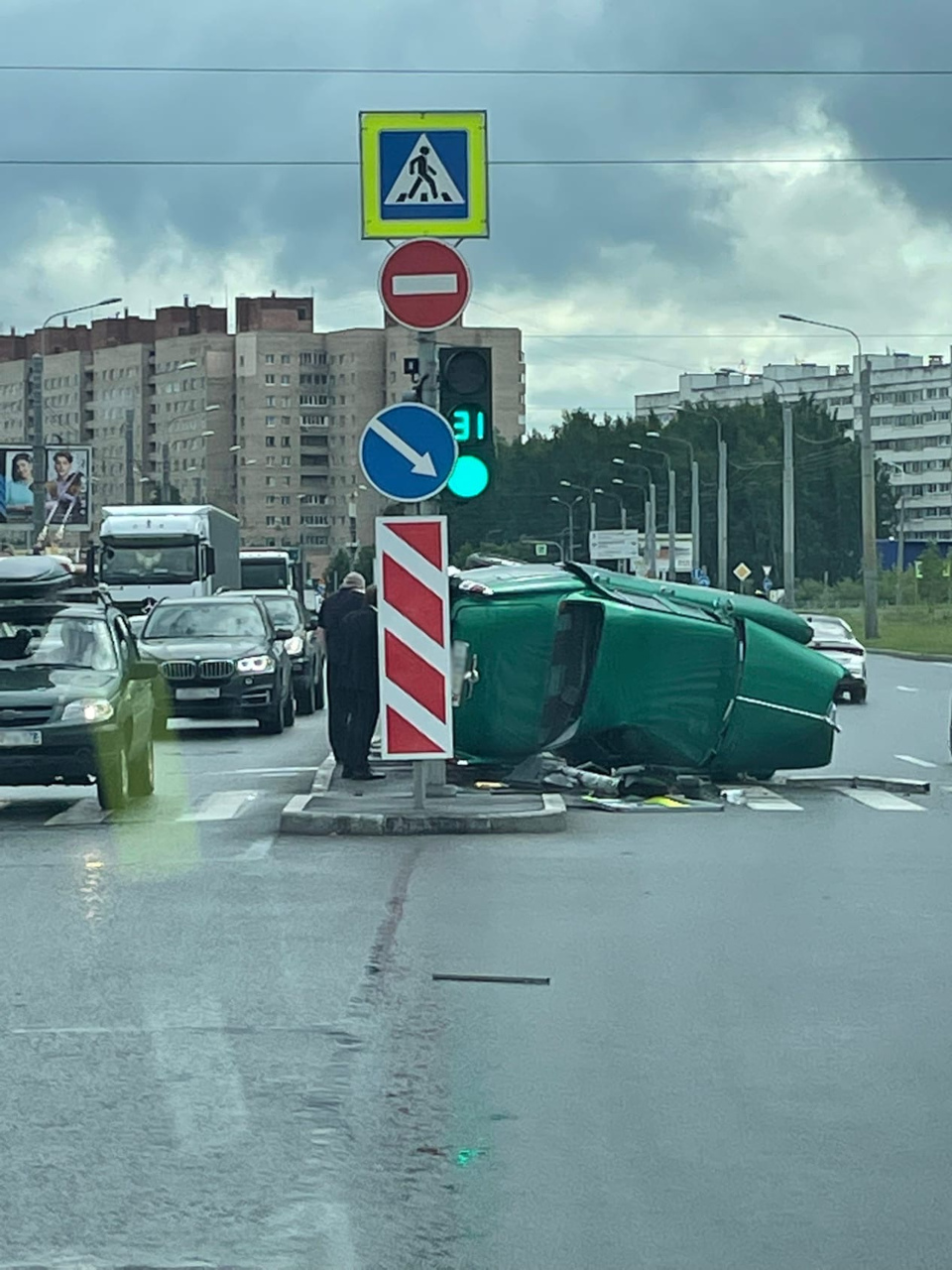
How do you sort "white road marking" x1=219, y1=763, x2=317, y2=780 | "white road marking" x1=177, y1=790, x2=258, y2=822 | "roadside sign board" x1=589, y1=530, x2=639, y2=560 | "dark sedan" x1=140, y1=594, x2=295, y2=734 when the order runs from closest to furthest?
"white road marking" x1=177, y1=790, x2=258, y2=822 < "white road marking" x1=219, y1=763, x2=317, y2=780 < "dark sedan" x1=140, y1=594, x2=295, y2=734 < "roadside sign board" x1=589, y1=530, x2=639, y2=560

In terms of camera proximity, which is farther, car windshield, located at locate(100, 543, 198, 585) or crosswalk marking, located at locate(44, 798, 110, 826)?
car windshield, located at locate(100, 543, 198, 585)

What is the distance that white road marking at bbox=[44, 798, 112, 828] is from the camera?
687 inches

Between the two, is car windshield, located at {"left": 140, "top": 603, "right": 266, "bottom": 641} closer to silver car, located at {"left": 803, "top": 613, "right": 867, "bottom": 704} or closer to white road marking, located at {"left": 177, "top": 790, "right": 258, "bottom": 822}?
silver car, located at {"left": 803, "top": 613, "right": 867, "bottom": 704}

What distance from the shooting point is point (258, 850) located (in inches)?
591

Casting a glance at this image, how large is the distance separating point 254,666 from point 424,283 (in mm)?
12723

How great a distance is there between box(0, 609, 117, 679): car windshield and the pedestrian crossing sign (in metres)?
4.28

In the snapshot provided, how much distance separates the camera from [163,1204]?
6.00 m

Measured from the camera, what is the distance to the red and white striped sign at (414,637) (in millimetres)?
16344

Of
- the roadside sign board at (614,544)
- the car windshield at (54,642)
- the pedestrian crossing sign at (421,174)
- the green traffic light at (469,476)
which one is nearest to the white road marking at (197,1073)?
the green traffic light at (469,476)

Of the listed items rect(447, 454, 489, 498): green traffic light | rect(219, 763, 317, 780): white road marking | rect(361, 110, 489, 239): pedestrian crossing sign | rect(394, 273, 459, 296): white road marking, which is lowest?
rect(219, 763, 317, 780): white road marking

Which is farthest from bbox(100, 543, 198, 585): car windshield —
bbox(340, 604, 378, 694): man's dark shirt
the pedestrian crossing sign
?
the pedestrian crossing sign

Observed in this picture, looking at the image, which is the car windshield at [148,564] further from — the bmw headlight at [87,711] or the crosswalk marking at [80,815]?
the bmw headlight at [87,711]

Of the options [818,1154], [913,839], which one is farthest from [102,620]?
[818,1154]

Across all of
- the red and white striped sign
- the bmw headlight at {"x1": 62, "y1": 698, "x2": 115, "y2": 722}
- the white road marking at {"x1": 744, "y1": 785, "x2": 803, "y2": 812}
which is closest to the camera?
A: the red and white striped sign
